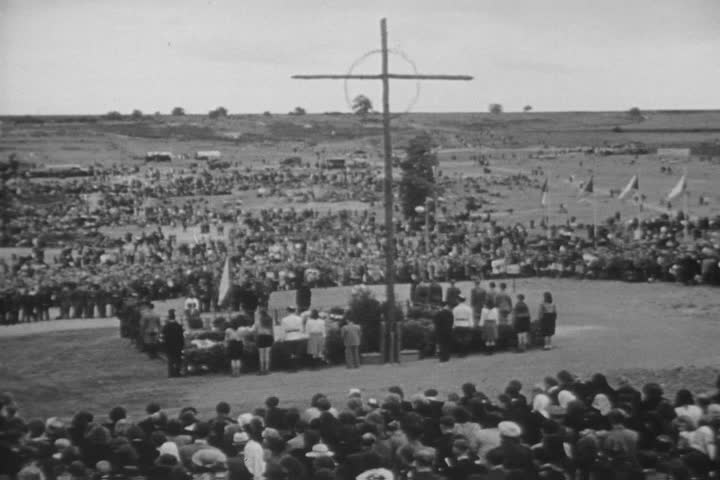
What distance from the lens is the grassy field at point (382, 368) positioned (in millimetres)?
18062

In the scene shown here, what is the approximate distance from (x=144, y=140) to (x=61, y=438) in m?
103

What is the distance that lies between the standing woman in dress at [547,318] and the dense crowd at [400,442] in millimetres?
8348

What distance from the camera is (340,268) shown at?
3744 centimetres

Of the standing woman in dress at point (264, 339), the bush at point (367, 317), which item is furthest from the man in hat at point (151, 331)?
the bush at point (367, 317)

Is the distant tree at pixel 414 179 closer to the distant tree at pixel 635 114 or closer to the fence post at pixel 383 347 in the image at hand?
the fence post at pixel 383 347

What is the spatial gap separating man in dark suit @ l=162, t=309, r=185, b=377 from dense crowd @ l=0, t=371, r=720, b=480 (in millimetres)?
7672

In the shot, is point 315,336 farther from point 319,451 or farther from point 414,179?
point 414,179

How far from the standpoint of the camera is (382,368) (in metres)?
20.2

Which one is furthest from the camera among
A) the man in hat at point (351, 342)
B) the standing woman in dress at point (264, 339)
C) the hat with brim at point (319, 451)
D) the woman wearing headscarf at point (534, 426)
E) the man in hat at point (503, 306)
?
the man in hat at point (503, 306)

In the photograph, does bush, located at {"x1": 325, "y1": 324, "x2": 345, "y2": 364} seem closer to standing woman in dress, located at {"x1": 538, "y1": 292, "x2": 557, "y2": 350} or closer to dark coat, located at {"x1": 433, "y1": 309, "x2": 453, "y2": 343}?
dark coat, located at {"x1": 433, "y1": 309, "x2": 453, "y2": 343}

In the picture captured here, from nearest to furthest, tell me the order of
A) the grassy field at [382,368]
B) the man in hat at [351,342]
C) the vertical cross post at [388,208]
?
the grassy field at [382,368]
the man in hat at [351,342]
the vertical cross post at [388,208]

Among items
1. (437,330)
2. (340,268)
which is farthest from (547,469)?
(340,268)

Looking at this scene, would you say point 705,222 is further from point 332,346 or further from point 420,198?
point 332,346

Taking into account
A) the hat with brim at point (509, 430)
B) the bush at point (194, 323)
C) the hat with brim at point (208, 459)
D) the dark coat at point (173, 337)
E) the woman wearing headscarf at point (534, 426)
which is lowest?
the bush at point (194, 323)
